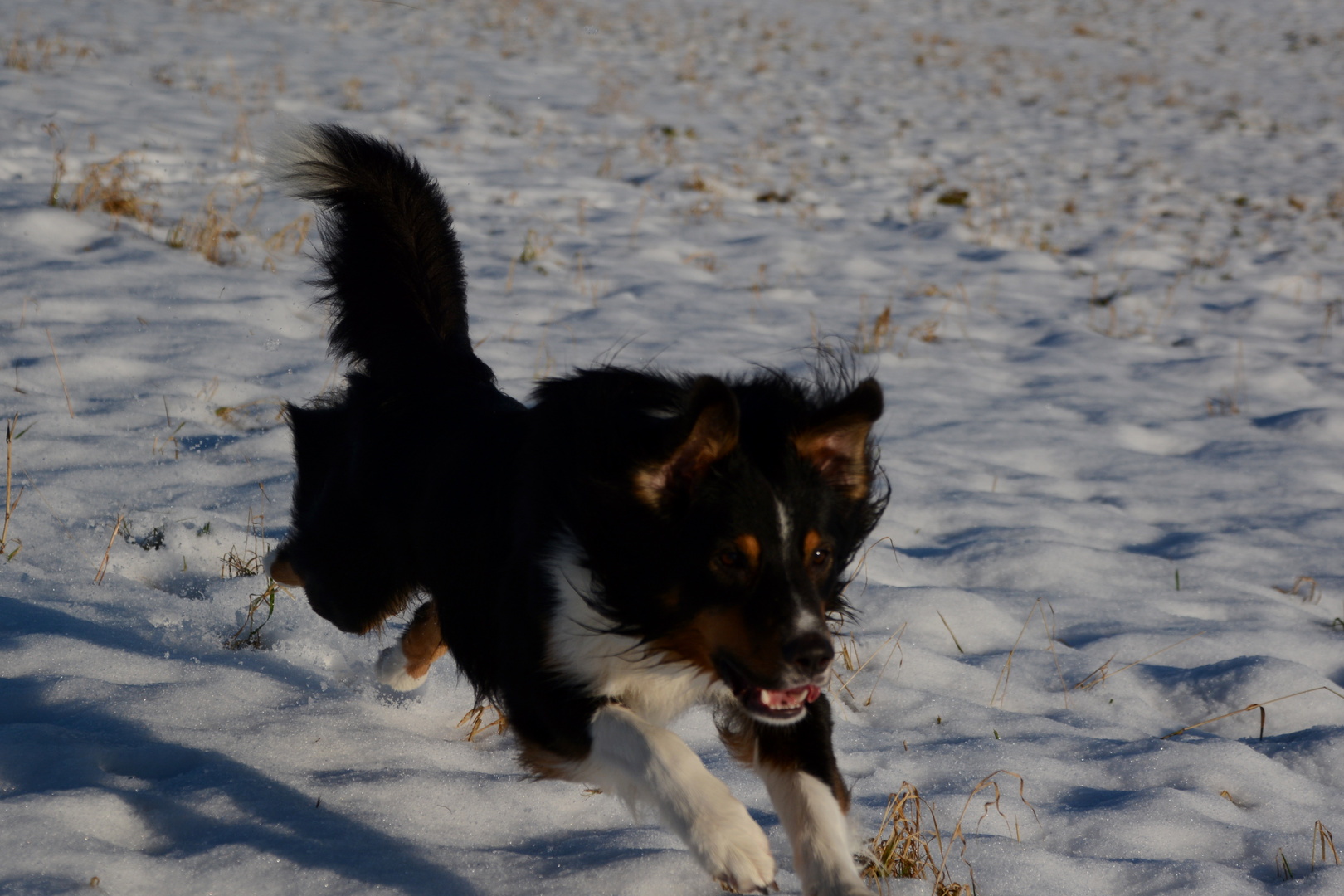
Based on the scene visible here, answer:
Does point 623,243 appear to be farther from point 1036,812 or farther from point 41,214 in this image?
point 1036,812

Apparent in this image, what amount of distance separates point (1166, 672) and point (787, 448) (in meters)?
2.33

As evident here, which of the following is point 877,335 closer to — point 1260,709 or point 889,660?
point 889,660

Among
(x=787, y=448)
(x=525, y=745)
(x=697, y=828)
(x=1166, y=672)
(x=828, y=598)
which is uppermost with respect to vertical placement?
(x=787, y=448)

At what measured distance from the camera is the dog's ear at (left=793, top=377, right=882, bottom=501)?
2.38 metres

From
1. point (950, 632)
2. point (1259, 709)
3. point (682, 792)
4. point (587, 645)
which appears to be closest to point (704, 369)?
point (950, 632)

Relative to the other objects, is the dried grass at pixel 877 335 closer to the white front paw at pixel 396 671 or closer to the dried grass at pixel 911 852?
the white front paw at pixel 396 671

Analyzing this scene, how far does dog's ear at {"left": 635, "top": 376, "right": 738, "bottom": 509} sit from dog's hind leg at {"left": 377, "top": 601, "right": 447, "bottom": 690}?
1.32 m

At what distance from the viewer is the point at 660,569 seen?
7.72ft

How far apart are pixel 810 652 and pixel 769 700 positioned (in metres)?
0.22

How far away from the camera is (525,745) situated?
2.55 m

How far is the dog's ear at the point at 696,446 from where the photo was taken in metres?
2.15

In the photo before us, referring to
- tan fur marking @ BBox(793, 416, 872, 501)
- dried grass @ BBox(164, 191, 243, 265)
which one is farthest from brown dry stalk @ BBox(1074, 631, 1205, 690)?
dried grass @ BBox(164, 191, 243, 265)

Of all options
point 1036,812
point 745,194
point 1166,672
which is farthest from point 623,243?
point 1036,812

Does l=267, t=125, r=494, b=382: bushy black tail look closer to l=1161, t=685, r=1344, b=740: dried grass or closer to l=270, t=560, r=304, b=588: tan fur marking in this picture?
l=270, t=560, r=304, b=588: tan fur marking
